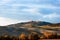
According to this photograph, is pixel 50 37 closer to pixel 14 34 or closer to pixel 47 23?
pixel 14 34

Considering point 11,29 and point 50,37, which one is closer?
point 50,37

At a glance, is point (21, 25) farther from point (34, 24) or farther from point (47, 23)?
point (47, 23)

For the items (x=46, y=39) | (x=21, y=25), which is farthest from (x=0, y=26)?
(x=46, y=39)

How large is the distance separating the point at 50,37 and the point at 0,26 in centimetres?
323

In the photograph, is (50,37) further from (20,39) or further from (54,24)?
(54,24)

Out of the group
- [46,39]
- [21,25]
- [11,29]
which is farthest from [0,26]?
[46,39]

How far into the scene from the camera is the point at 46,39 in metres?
9.96

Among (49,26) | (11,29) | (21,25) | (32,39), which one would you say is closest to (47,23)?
(49,26)

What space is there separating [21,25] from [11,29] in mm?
1888

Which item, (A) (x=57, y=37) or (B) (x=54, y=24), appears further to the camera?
(B) (x=54, y=24)

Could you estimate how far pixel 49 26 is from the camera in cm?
1318

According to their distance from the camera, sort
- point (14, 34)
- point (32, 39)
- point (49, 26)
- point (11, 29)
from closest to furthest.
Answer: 1. point (32, 39)
2. point (14, 34)
3. point (11, 29)
4. point (49, 26)

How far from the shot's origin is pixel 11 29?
38.2 feet

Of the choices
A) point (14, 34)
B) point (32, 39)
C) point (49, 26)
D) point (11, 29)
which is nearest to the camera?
point (32, 39)
